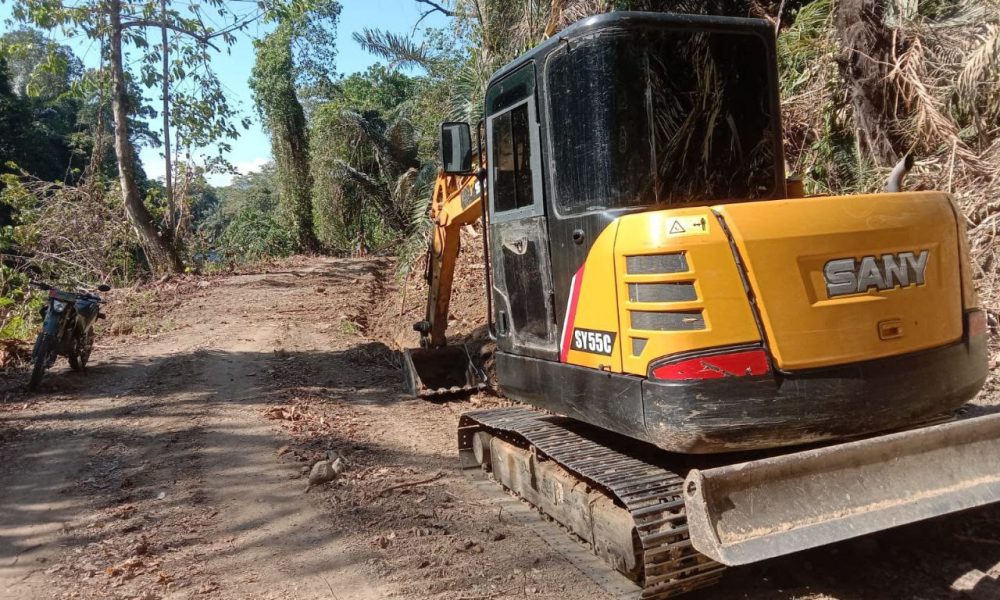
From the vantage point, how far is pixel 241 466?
17.7ft

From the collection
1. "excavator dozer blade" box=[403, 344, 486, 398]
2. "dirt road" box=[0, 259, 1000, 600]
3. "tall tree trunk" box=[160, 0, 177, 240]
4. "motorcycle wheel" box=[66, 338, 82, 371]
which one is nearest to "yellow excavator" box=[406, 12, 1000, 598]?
"dirt road" box=[0, 259, 1000, 600]

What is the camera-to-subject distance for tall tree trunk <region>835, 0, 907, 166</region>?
27.9ft

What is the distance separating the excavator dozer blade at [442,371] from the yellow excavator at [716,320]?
3492 mm

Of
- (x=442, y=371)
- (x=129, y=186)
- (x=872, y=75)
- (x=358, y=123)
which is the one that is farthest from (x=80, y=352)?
(x=358, y=123)

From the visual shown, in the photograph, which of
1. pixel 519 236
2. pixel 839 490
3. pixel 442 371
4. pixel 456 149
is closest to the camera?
pixel 839 490

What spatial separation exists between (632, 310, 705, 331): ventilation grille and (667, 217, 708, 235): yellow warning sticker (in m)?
0.34

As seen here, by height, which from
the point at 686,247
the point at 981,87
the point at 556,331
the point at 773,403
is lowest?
the point at 773,403

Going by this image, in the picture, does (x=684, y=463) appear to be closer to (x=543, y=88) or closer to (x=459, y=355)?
(x=543, y=88)

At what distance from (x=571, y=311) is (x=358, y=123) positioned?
23827mm

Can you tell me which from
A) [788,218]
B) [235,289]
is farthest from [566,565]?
[235,289]

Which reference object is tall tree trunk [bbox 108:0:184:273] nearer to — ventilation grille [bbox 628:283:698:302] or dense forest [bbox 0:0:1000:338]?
dense forest [bbox 0:0:1000:338]

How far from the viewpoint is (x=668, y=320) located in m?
3.24

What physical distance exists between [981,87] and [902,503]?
639 centimetres

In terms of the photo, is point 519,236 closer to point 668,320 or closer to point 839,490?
point 668,320
